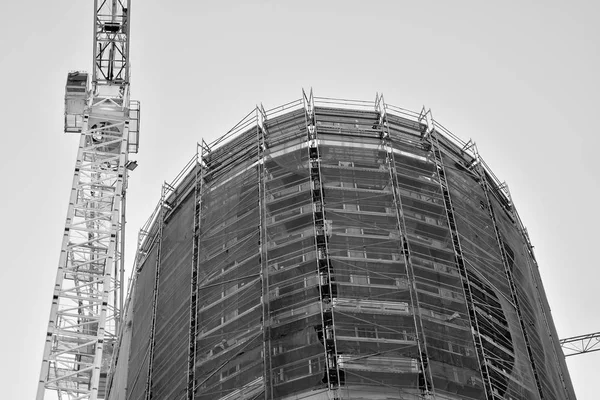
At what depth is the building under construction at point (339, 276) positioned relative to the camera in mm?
33625

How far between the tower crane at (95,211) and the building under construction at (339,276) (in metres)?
2.42

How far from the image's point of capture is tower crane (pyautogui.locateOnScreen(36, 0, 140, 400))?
3641 cm

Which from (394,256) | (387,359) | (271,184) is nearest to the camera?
(387,359)

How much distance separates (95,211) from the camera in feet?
136

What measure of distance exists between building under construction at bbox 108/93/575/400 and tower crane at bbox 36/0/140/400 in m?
2.42

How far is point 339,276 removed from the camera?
35.0 metres

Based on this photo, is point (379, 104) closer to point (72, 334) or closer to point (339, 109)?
point (339, 109)

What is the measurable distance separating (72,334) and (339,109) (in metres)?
13.7

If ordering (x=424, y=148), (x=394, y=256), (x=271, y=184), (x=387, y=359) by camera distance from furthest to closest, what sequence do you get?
1. (x=424, y=148)
2. (x=271, y=184)
3. (x=394, y=256)
4. (x=387, y=359)

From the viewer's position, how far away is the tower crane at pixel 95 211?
36406mm

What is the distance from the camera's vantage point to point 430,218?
38.3m

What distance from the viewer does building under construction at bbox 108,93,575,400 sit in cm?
3362

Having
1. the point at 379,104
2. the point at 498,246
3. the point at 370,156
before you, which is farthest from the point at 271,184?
the point at 498,246

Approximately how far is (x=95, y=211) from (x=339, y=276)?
1145 centimetres
